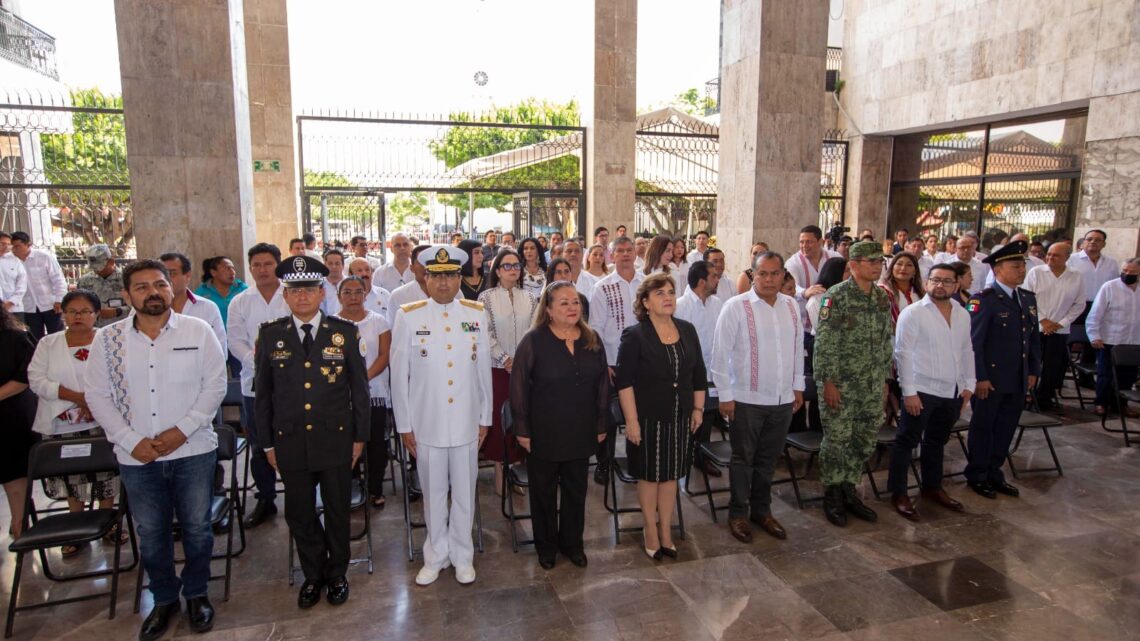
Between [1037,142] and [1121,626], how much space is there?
36.0ft

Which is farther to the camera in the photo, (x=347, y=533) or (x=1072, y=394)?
(x=1072, y=394)

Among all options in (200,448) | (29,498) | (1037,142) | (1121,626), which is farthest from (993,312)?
(1037,142)

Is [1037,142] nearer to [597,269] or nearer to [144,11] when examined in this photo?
[597,269]

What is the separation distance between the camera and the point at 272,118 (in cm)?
1074

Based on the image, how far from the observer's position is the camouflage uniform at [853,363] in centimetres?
432

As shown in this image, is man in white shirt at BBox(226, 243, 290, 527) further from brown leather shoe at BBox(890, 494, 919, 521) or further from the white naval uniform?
brown leather shoe at BBox(890, 494, 919, 521)

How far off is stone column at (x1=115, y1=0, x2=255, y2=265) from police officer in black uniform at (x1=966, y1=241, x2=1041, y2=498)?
273 inches

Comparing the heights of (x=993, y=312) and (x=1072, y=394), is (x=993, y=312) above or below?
above

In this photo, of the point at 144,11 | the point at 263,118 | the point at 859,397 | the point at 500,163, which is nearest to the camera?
the point at 859,397

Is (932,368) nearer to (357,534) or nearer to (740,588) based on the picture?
(740,588)

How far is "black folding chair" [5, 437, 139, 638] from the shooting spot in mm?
3205

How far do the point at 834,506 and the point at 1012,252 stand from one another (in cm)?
246

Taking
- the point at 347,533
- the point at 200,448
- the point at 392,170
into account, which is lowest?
the point at 347,533

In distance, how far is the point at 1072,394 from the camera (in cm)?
801
